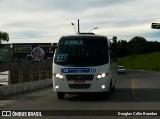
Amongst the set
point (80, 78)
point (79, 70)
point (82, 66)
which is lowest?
point (80, 78)

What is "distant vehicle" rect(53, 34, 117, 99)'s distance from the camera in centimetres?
2031

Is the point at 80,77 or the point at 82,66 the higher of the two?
the point at 82,66

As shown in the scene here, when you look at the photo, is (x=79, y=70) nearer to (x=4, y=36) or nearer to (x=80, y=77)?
(x=80, y=77)

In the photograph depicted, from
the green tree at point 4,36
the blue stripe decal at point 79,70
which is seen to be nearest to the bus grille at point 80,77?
the blue stripe decal at point 79,70

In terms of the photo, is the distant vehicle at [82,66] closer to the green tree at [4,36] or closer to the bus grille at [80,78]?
the bus grille at [80,78]

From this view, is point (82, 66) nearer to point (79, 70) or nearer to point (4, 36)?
point (79, 70)

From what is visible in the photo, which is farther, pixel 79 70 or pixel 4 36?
pixel 4 36

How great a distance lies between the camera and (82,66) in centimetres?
2036

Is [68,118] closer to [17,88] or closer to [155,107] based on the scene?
[155,107]

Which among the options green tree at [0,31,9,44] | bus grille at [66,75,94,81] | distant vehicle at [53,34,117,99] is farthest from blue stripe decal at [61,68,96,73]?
green tree at [0,31,9,44]

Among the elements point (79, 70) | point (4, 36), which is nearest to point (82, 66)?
point (79, 70)

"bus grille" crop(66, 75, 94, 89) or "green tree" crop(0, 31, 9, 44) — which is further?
"green tree" crop(0, 31, 9, 44)

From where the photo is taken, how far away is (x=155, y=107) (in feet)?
57.7

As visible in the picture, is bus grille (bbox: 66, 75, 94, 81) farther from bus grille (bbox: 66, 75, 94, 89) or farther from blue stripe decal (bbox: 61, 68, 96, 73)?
blue stripe decal (bbox: 61, 68, 96, 73)
